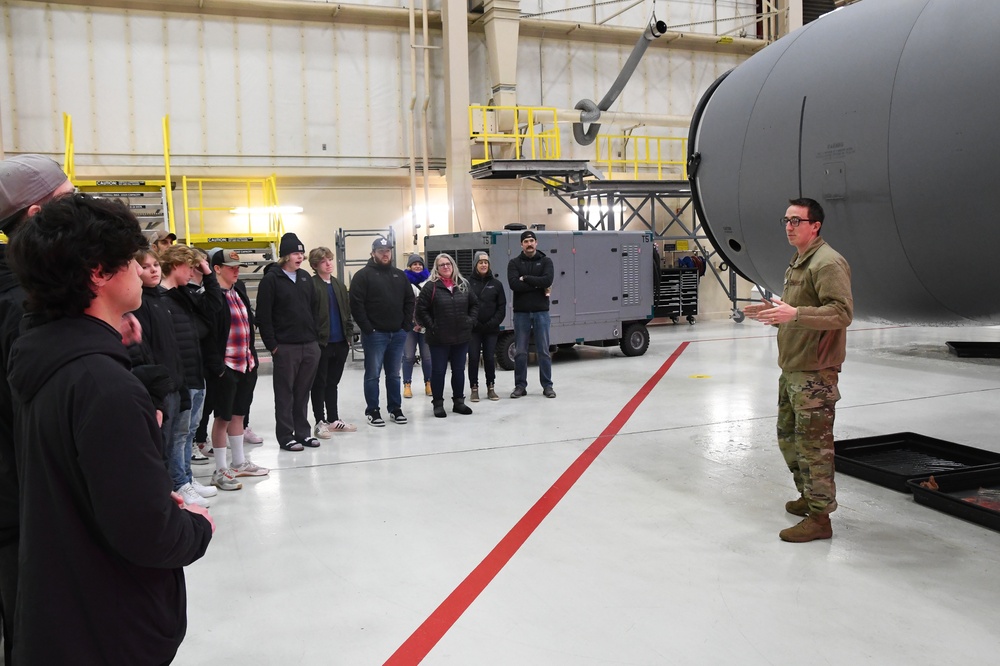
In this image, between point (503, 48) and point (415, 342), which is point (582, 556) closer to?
point (415, 342)

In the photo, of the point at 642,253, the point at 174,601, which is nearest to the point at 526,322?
the point at 642,253

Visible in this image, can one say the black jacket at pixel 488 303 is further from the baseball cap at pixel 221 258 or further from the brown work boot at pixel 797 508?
the brown work boot at pixel 797 508

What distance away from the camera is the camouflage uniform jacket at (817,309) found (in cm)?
409

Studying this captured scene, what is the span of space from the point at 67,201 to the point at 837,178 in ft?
12.1

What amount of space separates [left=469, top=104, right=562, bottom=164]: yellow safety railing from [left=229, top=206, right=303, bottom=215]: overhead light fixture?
3.72 meters

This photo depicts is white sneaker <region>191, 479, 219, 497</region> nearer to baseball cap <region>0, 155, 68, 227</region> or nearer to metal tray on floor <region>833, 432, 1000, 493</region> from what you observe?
baseball cap <region>0, 155, 68, 227</region>

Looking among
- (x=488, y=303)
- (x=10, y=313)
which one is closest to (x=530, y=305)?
(x=488, y=303)

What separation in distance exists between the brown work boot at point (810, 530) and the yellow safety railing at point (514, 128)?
1150 centimetres

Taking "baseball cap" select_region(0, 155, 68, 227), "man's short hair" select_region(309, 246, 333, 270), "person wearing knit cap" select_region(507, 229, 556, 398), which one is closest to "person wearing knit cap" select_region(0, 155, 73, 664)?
"baseball cap" select_region(0, 155, 68, 227)

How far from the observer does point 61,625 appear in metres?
1.58

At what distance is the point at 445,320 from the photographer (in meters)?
7.95

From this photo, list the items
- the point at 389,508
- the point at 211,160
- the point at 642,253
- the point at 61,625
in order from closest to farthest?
the point at 61,625 < the point at 389,508 < the point at 642,253 < the point at 211,160

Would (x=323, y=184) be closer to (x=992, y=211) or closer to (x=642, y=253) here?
(x=642, y=253)

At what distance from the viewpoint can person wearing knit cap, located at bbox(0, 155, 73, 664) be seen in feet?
6.25
